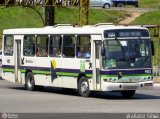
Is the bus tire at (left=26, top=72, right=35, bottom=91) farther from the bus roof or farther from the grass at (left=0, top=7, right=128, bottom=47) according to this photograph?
the grass at (left=0, top=7, right=128, bottom=47)

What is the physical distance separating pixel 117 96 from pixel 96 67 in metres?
2.25

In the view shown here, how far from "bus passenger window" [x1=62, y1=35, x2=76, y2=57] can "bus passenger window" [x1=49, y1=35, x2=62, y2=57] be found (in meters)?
0.40

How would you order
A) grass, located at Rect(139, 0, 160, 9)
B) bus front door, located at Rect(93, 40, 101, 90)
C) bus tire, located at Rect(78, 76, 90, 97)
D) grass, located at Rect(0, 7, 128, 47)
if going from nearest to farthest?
1. bus front door, located at Rect(93, 40, 101, 90)
2. bus tire, located at Rect(78, 76, 90, 97)
3. grass, located at Rect(0, 7, 128, 47)
4. grass, located at Rect(139, 0, 160, 9)

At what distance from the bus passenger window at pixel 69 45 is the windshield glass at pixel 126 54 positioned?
A: 7.58 feet

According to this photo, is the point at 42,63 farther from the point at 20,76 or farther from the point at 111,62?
the point at 111,62

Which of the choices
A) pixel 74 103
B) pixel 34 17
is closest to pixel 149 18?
pixel 34 17

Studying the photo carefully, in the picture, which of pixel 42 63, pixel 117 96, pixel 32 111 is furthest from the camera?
pixel 42 63

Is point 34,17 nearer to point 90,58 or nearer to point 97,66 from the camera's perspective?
point 90,58

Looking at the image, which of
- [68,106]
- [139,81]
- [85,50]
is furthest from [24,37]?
[68,106]

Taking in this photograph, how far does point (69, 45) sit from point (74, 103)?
16.5 ft

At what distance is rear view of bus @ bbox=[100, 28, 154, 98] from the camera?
1026 inches

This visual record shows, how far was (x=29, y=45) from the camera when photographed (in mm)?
31375

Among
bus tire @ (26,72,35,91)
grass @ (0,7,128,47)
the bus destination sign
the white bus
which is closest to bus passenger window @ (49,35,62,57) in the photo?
the white bus

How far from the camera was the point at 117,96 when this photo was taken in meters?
28.4
